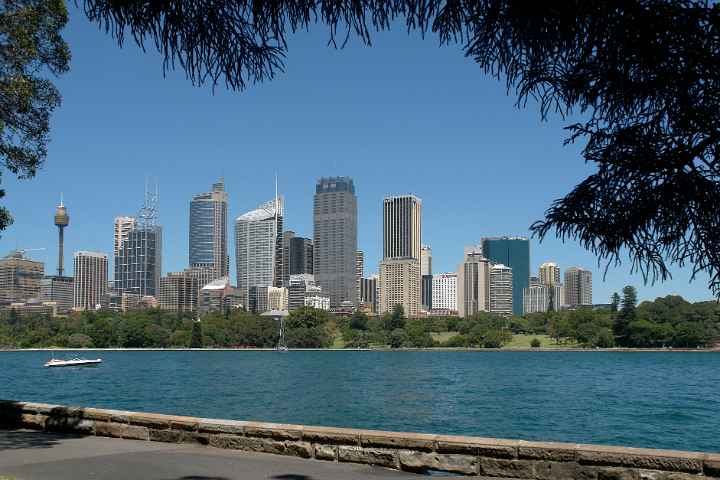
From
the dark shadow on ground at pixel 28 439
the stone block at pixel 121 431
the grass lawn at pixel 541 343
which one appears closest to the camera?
the dark shadow on ground at pixel 28 439

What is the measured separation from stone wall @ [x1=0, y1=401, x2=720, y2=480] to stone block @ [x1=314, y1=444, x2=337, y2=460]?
0.5 inches

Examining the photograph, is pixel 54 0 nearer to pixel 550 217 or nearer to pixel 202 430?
pixel 202 430

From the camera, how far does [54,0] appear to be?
12984 mm

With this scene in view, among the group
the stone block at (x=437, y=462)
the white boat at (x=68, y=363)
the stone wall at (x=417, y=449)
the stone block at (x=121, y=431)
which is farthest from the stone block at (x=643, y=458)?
the white boat at (x=68, y=363)

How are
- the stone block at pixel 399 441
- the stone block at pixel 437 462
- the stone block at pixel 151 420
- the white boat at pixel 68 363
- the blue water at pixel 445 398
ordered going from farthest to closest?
the white boat at pixel 68 363 < the blue water at pixel 445 398 < the stone block at pixel 151 420 < the stone block at pixel 399 441 < the stone block at pixel 437 462

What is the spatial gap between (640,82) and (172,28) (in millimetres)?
3920

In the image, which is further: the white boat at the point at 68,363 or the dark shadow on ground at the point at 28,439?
the white boat at the point at 68,363

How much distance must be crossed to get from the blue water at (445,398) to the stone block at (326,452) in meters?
31.1

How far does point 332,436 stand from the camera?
413 inches

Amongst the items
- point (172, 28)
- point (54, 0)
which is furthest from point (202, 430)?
point (54, 0)

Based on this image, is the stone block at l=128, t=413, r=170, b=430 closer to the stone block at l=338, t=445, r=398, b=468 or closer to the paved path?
the paved path

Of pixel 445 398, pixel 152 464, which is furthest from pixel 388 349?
pixel 152 464

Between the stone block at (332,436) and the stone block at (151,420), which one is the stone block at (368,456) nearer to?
the stone block at (332,436)

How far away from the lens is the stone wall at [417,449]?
868 centimetres
